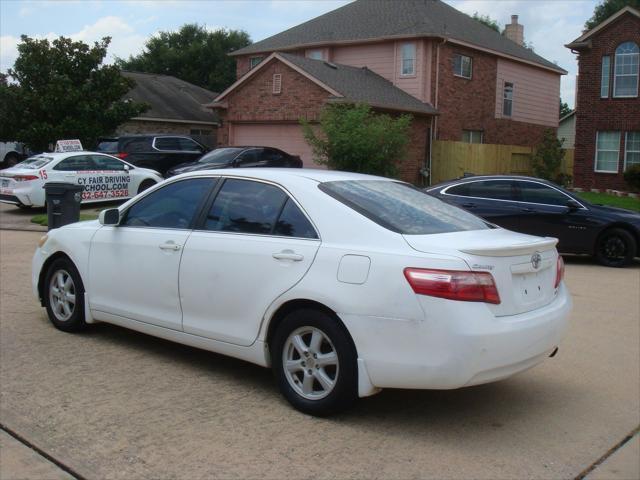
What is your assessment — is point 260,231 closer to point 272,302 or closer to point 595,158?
point 272,302

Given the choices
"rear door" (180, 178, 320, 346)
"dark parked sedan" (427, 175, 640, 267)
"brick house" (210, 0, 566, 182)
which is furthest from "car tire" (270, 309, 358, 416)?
"brick house" (210, 0, 566, 182)

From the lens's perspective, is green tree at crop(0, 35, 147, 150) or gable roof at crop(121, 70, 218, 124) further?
gable roof at crop(121, 70, 218, 124)

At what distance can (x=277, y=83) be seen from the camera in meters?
25.8

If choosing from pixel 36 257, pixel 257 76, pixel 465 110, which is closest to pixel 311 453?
pixel 36 257

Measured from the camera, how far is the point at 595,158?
29.4 m

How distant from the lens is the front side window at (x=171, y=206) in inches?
230

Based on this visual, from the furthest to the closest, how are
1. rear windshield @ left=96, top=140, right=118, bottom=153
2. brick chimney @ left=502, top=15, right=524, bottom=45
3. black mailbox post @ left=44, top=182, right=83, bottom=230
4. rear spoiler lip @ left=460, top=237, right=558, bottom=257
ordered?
brick chimney @ left=502, top=15, right=524, bottom=45 → rear windshield @ left=96, top=140, right=118, bottom=153 → black mailbox post @ left=44, top=182, right=83, bottom=230 → rear spoiler lip @ left=460, top=237, right=558, bottom=257

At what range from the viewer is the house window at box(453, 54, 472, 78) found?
29125 millimetres

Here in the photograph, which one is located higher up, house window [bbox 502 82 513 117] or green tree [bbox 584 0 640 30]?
green tree [bbox 584 0 640 30]

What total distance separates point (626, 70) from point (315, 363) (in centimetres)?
2766

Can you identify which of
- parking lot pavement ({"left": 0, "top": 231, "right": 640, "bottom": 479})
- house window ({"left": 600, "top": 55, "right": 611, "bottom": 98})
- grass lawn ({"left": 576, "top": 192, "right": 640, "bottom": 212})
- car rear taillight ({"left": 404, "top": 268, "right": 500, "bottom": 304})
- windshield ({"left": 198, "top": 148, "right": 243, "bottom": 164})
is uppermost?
house window ({"left": 600, "top": 55, "right": 611, "bottom": 98})

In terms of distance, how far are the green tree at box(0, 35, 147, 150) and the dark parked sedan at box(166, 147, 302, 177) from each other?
6719 mm

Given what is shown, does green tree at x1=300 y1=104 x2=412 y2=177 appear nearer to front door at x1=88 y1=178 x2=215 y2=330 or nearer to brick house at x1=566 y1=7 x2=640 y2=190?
brick house at x1=566 y1=7 x2=640 y2=190

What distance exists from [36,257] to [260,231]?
2.86m
